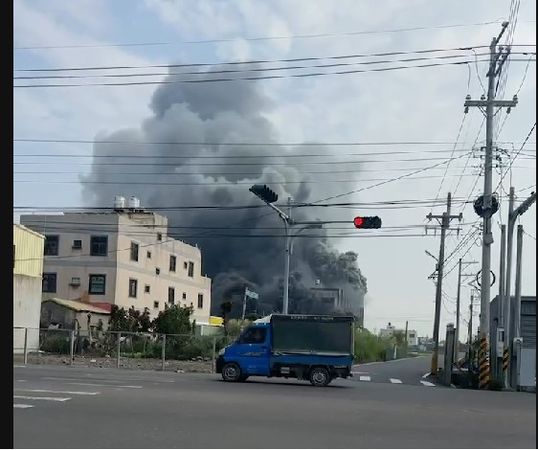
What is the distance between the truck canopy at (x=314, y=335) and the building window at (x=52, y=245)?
135ft

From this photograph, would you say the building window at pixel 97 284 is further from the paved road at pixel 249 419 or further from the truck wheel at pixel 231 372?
the paved road at pixel 249 419

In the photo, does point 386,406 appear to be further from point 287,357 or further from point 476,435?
point 287,357

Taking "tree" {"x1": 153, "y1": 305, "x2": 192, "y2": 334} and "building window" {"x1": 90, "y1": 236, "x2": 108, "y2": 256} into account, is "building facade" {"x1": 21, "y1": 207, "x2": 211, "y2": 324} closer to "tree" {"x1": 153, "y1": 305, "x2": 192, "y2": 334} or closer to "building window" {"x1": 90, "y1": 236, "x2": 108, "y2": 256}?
"building window" {"x1": 90, "y1": 236, "x2": 108, "y2": 256}

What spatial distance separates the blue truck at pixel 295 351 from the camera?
941 inches

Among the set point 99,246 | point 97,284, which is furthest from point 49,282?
point 99,246

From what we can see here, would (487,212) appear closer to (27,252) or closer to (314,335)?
(314,335)

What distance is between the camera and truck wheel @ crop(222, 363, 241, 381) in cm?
2436

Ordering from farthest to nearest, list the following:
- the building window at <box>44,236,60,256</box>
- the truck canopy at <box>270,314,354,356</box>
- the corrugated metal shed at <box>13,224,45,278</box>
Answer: the building window at <box>44,236,60,256</box>, the corrugated metal shed at <box>13,224,45,278</box>, the truck canopy at <box>270,314,354,356</box>

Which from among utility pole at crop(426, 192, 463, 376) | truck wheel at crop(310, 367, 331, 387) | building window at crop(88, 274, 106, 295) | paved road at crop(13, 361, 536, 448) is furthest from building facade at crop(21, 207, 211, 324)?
paved road at crop(13, 361, 536, 448)

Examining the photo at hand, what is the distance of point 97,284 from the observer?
6050 cm

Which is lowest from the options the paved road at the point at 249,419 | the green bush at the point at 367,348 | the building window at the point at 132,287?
the green bush at the point at 367,348

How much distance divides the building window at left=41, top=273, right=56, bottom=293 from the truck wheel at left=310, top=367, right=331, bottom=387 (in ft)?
139

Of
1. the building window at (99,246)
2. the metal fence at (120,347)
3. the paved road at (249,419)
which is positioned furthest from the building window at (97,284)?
the paved road at (249,419)

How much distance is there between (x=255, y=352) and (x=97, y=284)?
3886cm
